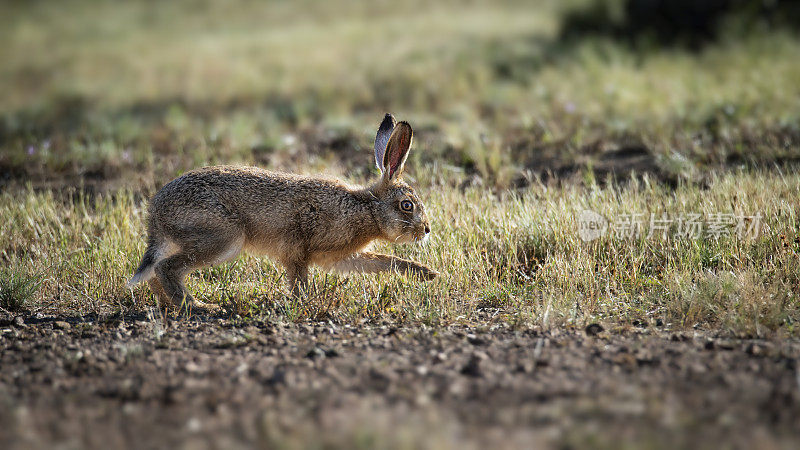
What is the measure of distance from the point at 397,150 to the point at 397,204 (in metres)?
0.49

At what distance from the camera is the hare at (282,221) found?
605 cm

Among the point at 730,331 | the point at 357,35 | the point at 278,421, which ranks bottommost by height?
the point at 730,331

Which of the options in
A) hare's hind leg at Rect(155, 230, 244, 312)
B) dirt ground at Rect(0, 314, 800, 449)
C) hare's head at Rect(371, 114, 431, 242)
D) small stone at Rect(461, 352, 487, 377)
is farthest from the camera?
hare's head at Rect(371, 114, 431, 242)

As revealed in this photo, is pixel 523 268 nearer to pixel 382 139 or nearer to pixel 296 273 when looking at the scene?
pixel 382 139

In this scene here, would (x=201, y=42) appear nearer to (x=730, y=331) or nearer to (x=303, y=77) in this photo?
(x=303, y=77)

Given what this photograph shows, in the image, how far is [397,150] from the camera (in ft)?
22.0

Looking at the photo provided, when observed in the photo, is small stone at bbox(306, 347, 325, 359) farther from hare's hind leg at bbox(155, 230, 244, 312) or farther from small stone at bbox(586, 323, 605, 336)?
small stone at bbox(586, 323, 605, 336)

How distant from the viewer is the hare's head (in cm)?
671

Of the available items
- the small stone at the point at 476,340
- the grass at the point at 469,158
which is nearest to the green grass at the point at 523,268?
the grass at the point at 469,158

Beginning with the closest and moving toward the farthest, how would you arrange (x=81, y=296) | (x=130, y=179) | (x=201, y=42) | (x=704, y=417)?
1. (x=704, y=417)
2. (x=81, y=296)
3. (x=130, y=179)
4. (x=201, y=42)

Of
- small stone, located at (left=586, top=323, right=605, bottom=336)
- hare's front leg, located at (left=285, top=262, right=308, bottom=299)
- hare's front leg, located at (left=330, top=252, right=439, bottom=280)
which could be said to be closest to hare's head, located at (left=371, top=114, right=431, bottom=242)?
hare's front leg, located at (left=330, top=252, right=439, bottom=280)

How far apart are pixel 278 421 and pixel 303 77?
14891 mm

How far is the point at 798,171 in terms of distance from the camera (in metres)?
8.33

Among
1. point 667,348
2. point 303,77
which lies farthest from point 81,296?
point 303,77
